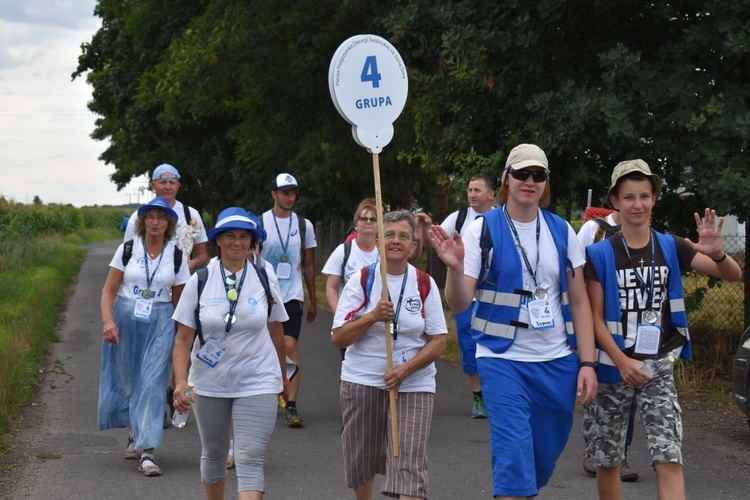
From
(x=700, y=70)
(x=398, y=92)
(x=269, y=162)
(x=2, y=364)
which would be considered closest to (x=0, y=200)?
(x=269, y=162)

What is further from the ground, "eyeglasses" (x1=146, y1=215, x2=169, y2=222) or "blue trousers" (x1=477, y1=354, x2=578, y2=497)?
"eyeglasses" (x1=146, y1=215, x2=169, y2=222)

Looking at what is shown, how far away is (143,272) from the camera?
8.03m

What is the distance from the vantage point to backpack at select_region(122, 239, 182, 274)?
803cm

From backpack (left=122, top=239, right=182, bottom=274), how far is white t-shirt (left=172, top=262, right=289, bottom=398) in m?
2.22

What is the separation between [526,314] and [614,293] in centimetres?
55

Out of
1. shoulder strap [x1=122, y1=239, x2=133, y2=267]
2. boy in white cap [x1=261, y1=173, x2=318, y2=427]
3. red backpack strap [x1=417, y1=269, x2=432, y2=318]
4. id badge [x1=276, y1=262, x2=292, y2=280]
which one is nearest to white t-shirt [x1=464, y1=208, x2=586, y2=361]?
red backpack strap [x1=417, y1=269, x2=432, y2=318]

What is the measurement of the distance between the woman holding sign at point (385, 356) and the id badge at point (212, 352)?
0.57 meters

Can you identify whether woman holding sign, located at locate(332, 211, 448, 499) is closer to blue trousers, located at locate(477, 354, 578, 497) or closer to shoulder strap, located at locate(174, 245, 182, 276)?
blue trousers, located at locate(477, 354, 578, 497)

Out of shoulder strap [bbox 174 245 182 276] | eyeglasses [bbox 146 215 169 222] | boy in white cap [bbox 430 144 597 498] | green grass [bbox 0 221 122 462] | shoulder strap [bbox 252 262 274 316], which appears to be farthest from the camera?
green grass [bbox 0 221 122 462]

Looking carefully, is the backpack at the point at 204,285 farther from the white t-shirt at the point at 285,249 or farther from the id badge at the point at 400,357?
the white t-shirt at the point at 285,249

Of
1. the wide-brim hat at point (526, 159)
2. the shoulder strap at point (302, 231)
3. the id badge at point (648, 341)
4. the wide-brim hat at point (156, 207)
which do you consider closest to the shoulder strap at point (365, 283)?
the wide-brim hat at point (526, 159)

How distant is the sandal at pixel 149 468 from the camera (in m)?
7.71

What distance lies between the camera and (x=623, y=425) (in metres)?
5.71

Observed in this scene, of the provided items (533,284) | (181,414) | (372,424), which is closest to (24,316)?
(181,414)
